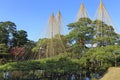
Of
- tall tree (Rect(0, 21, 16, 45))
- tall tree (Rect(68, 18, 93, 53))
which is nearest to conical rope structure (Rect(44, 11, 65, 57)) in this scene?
tall tree (Rect(68, 18, 93, 53))

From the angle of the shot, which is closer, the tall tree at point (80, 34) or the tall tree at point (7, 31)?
the tall tree at point (80, 34)

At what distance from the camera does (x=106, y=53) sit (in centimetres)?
1806

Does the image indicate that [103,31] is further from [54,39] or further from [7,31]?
[7,31]

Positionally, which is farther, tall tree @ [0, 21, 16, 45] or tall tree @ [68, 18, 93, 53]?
tall tree @ [0, 21, 16, 45]

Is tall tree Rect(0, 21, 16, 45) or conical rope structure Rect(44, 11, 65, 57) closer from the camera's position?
A: conical rope structure Rect(44, 11, 65, 57)

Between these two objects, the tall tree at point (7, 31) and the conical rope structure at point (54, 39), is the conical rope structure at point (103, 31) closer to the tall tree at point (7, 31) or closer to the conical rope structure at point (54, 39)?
the conical rope structure at point (54, 39)

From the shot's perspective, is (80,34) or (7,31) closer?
(80,34)

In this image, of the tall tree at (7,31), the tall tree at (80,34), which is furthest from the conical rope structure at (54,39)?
the tall tree at (7,31)

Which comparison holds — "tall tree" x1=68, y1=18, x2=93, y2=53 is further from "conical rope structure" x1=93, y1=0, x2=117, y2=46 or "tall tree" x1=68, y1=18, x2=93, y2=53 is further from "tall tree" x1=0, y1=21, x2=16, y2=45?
"tall tree" x1=0, y1=21, x2=16, y2=45

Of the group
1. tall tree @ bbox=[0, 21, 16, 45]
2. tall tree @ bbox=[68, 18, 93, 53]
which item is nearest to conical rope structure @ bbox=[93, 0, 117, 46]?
tall tree @ bbox=[68, 18, 93, 53]

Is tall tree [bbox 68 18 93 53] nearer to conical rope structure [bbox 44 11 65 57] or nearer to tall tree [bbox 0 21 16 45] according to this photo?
conical rope structure [bbox 44 11 65 57]

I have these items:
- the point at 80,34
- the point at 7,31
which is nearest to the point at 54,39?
the point at 80,34

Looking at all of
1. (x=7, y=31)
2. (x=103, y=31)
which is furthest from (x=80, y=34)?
(x=7, y=31)

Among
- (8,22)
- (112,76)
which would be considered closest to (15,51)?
(8,22)
